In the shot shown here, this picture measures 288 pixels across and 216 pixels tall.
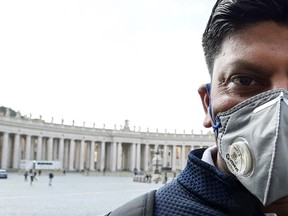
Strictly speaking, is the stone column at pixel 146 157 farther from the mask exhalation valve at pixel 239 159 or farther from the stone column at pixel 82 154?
the mask exhalation valve at pixel 239 159

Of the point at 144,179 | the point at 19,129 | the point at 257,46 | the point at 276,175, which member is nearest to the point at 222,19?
the point at 257,46

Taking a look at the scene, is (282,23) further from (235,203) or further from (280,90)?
(235,203)

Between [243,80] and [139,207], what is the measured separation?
73 centimetres

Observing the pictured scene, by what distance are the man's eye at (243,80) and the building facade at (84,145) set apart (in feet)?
230

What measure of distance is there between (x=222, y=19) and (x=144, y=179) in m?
48.0

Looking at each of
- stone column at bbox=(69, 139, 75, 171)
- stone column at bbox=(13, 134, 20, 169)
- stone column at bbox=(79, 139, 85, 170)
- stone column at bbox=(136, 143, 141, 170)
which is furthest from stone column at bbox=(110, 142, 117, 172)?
stone column at bbox=(13, 134, 20, 169)

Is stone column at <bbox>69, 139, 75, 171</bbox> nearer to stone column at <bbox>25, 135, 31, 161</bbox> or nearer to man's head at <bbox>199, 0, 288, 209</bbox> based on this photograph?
stone column at <bbox>25, 135, 31, 161</bbox>

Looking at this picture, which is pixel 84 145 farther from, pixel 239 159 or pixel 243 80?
pixel 239 159

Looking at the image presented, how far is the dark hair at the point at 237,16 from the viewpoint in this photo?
1868mm

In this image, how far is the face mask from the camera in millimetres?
1495

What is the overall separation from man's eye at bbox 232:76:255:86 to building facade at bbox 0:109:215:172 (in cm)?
7018

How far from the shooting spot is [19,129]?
242 ft

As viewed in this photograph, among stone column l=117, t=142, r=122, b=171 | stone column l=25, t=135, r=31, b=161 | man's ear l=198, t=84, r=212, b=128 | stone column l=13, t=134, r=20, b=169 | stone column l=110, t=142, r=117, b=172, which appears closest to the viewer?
man's ear l=198, t=84, r=212, b=128

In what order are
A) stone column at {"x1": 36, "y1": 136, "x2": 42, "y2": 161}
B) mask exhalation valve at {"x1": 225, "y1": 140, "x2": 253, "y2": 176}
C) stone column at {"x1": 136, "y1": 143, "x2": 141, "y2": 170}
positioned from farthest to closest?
1. stone column at {"x1": 136, "y1": 143, "x2": 141, "y2": 170}
2. stone column at {"x1": 36, "y1": 136, "x2": 42, "y2": 161}
3. mask exhalation valve at {"x1": 225, "y1": 140, "x2": 253, "y2": 176}
